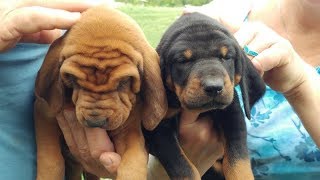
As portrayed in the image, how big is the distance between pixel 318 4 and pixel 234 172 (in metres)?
1.19

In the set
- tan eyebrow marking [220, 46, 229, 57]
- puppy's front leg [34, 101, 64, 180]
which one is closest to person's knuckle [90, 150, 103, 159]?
puppy's front leg [34, 101, 64, 180]

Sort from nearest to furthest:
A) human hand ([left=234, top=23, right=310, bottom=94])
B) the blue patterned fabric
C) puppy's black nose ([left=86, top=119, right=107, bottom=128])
A: puppy's black nose ([left=86, top=119, right=107, bottom=128]) → human hand ([left=234, top=23, right=310, bottom=94]) → the blue patterned fabric

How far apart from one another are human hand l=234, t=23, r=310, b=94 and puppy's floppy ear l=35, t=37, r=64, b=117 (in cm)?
74

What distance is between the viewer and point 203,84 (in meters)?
1.88

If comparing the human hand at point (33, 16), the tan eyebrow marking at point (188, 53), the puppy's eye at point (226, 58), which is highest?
the human hand at point (33, 16)

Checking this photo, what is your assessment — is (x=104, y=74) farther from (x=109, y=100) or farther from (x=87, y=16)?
(x=87, y=16)

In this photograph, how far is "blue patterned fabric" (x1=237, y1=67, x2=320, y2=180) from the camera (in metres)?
2.74

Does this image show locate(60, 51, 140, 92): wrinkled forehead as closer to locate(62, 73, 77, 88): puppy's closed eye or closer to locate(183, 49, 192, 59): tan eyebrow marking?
locate(62, 73, 77, 88): puppy's closed eye

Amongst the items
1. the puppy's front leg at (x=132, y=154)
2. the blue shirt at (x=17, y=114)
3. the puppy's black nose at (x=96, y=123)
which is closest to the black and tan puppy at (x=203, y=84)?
the puppy's front leg at (x=132, y=154)

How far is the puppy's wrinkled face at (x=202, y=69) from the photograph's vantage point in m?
1.88

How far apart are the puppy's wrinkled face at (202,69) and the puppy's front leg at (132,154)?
207 mm

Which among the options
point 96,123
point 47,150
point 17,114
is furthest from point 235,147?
point 17,114

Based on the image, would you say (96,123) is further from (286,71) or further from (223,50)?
(286,71)

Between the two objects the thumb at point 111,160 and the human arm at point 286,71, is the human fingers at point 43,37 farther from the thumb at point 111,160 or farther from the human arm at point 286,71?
the human arm at point 286,71
